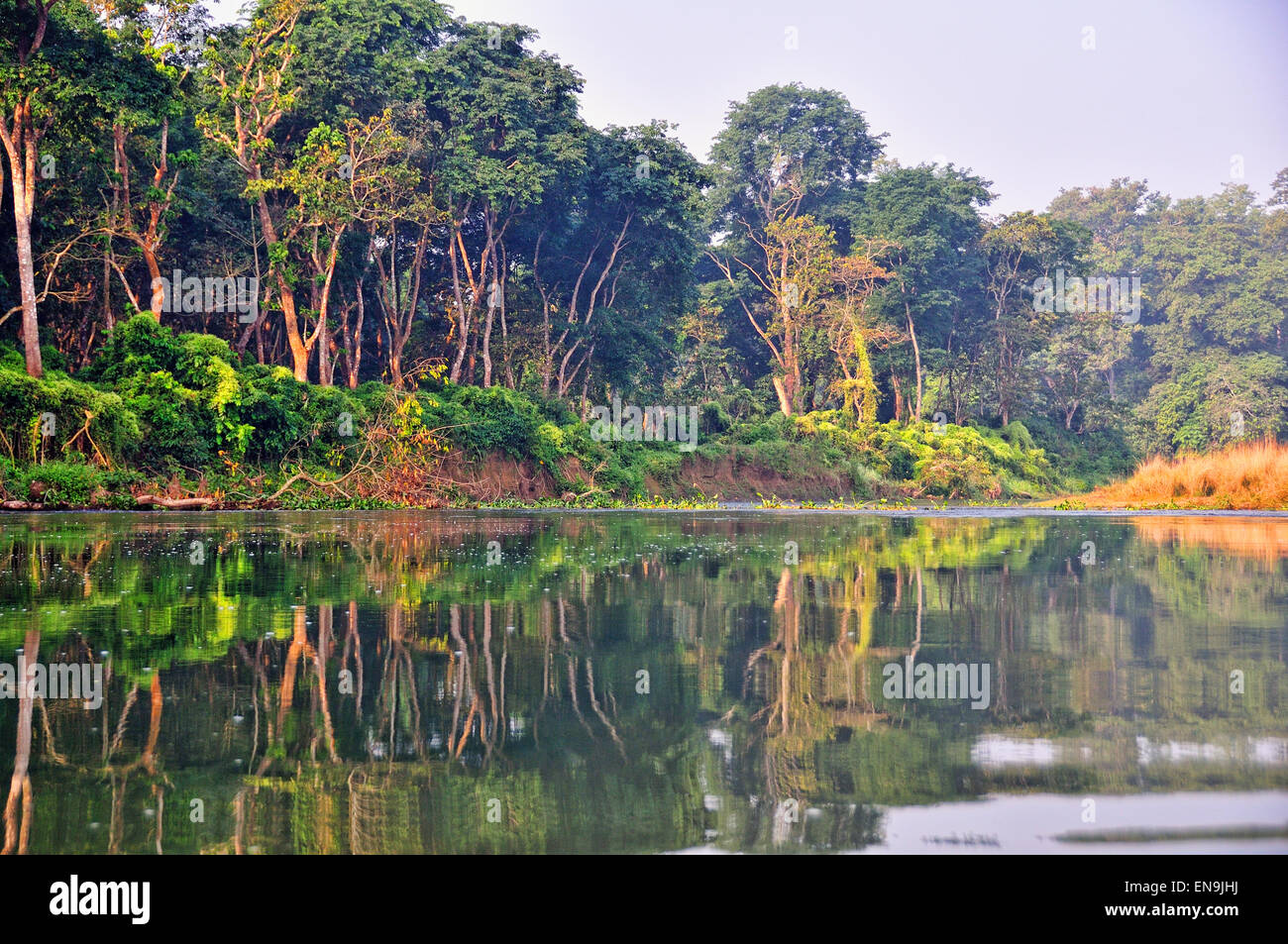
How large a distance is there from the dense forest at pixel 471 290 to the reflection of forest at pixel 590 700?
1412cm

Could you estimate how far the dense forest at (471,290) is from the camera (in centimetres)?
2553

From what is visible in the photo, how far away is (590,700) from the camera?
245 inches

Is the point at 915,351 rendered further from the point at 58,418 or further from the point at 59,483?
the point at 59,483

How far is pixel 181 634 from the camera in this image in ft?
26.4

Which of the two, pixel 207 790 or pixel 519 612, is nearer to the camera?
pixel 207 790

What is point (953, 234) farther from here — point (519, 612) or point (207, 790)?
point (207, 790)

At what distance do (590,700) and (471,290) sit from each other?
3174 cm

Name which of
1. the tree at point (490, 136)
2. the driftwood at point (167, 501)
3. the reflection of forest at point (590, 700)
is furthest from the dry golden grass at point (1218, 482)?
the driftwood at point (167, 501)

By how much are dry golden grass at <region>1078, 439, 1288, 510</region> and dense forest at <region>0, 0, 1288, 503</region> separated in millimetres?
9953

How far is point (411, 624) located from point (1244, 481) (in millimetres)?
24699

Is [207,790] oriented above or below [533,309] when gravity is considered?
below

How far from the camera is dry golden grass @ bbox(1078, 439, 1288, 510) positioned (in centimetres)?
2684
